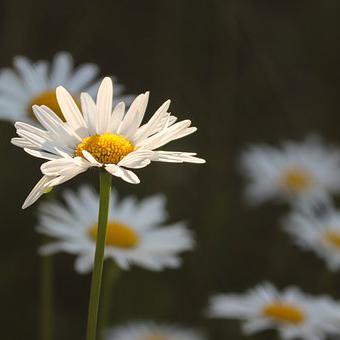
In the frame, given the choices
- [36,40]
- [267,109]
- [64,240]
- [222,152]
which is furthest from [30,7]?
[64,240]

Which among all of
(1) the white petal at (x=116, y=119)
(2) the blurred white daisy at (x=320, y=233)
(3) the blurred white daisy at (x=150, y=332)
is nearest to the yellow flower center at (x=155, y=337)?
(3) the blurred white daisy at (x=150, y=332)

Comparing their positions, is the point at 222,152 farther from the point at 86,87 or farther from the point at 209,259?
the point at 86,87

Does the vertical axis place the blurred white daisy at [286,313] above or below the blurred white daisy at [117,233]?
below

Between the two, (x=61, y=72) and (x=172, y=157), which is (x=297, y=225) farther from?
(x=172, y=157)

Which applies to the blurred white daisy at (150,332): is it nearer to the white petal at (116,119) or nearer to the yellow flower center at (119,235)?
the yellow flower center at (119,235)

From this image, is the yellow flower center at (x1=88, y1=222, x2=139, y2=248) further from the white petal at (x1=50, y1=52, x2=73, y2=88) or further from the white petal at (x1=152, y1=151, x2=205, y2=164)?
the white petal at (x1=152, y1=151, x2=205, y2=164)

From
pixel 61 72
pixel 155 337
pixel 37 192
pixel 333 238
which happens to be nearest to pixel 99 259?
Result: pixel 37 192
